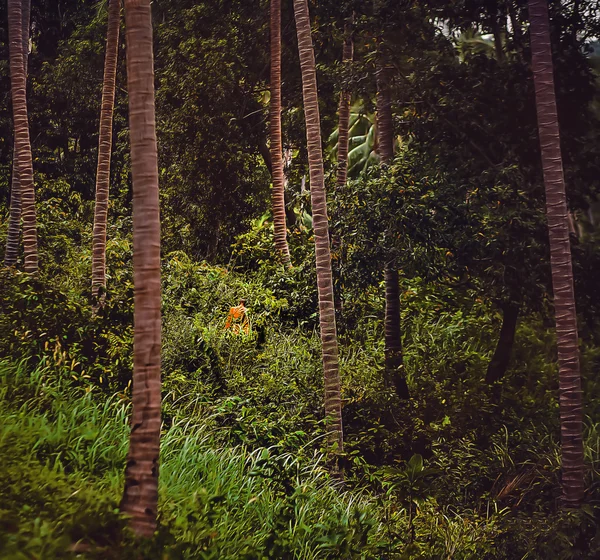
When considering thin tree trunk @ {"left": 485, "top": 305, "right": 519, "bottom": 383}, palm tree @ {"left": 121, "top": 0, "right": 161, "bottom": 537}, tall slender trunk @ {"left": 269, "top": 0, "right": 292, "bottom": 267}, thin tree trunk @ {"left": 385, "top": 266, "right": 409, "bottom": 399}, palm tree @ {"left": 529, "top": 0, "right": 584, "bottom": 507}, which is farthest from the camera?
tall slender trunk @ {"left": 269, "top": 0, "right": 292, "bottom": 267}

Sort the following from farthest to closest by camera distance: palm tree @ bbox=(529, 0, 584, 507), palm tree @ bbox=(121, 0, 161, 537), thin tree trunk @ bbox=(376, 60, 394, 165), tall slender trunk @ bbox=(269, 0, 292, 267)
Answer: tall slender trunk @ bbox=(269, 0, 292, 267) → thin tree trunk @ bbox=(376, 60, 394, 165) → palm tree @ bbox=(529, 0, 584, 507) → palm tree @ bbox=(121, 0, 161, 537)

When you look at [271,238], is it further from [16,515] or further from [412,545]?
[16,515]

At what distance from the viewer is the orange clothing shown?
29.9 ft

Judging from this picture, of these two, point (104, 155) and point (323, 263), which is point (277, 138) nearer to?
point (104, 155)

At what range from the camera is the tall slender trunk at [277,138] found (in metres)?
12.0

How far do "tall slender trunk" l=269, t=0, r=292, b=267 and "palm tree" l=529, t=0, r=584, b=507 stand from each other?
18.1 feet

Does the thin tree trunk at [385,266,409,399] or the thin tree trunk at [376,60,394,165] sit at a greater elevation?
the thin tree trunk at [376,60,394,165]

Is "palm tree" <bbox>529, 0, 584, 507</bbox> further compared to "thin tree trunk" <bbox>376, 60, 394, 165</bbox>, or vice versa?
"thin tree trunk" <bbox>376, 60, 394, 165</bbox>

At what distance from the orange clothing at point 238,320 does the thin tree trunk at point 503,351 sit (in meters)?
3.00

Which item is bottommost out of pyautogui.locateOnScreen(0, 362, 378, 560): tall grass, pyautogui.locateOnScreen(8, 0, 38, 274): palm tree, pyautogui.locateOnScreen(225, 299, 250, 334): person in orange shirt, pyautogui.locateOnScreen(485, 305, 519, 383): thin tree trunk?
pyautogui.locateOnScreen(0, 362, 378, 560): tall grass

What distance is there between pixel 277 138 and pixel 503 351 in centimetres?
588

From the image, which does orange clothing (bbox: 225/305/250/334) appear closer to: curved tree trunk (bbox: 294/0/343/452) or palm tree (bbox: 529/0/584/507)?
curved tree trunk (bbox: 294/0/343/452)

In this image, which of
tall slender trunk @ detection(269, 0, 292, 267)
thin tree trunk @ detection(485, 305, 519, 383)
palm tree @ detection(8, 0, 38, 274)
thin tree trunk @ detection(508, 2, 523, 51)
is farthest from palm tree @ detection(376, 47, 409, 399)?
palm tree @ detection(8, 0, 38, 274)

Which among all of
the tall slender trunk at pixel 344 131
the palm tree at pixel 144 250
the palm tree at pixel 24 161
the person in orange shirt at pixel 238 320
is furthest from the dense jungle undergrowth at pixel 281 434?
the tall slender trunk at pixel 344 131
